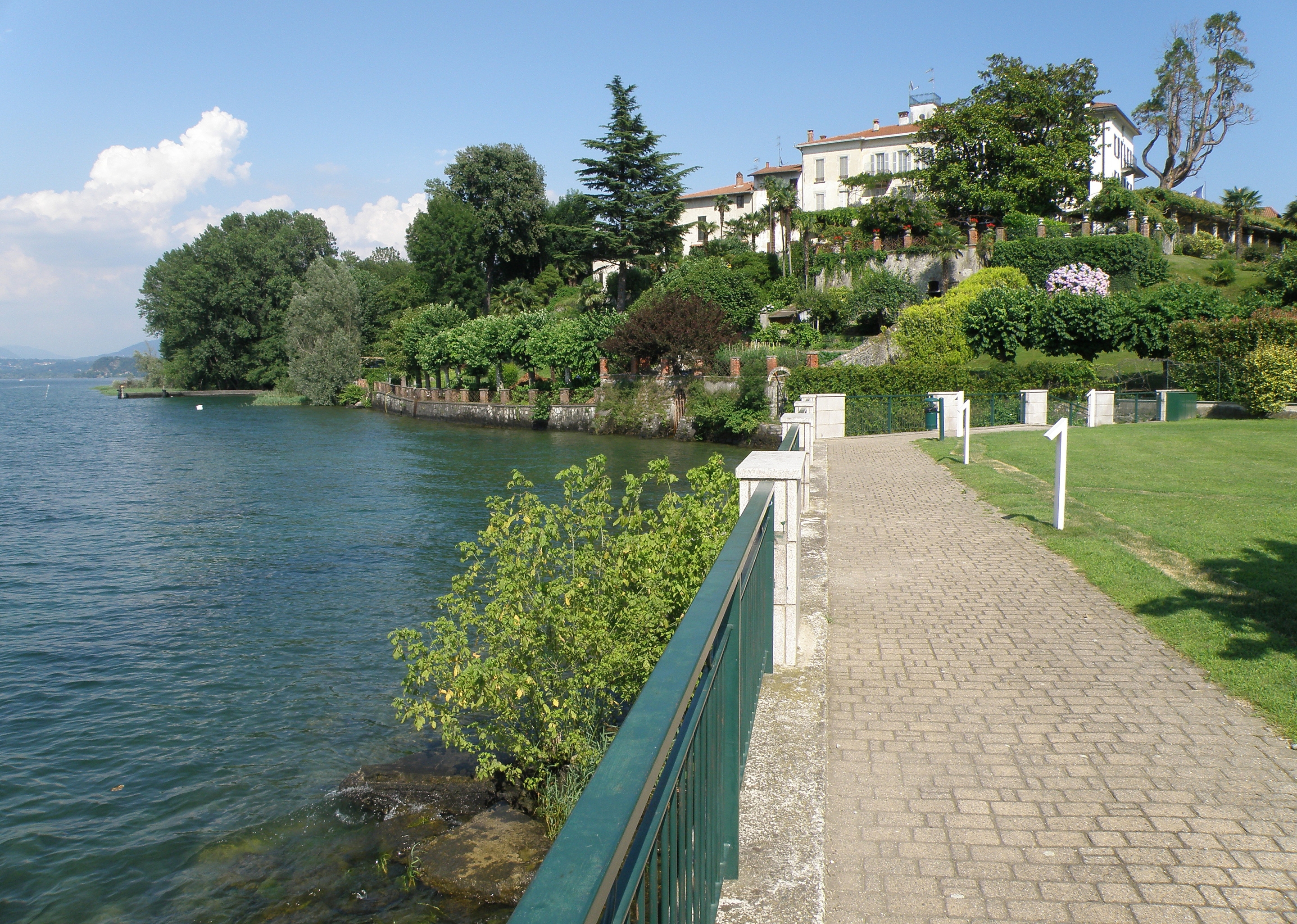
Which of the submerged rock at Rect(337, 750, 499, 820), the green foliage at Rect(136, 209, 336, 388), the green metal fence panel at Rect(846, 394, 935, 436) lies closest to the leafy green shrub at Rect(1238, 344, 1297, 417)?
the green metal fence panel at Rect(846, 394, 935, 436)

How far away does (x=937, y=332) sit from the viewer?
121ft

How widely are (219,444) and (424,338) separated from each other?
2309cm

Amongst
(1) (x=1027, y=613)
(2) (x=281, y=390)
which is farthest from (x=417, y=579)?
(2) (x=281, y=390)

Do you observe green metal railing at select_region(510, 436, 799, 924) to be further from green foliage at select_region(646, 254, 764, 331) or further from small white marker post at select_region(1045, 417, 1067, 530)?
green foliage at select_region(646, 254, 764, 331)

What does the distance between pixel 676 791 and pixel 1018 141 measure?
5345 centimetres

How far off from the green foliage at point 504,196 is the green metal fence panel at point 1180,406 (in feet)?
165

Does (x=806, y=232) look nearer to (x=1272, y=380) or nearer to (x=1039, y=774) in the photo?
(x=1272, y=380)

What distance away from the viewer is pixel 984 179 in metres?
48.5

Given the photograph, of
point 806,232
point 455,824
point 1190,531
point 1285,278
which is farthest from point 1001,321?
point 455,824

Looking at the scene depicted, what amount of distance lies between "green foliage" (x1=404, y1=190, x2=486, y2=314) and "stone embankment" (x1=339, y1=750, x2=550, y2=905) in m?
65.2

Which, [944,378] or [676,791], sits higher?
[944,378]

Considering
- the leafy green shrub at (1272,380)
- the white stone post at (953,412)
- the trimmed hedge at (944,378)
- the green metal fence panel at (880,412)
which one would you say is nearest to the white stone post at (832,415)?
the green metal fence panel at (880,412)

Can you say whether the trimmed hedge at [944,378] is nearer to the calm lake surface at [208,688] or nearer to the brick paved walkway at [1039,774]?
the calm lake surface at [208,688]

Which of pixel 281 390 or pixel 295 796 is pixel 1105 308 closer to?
pixel 295 796
